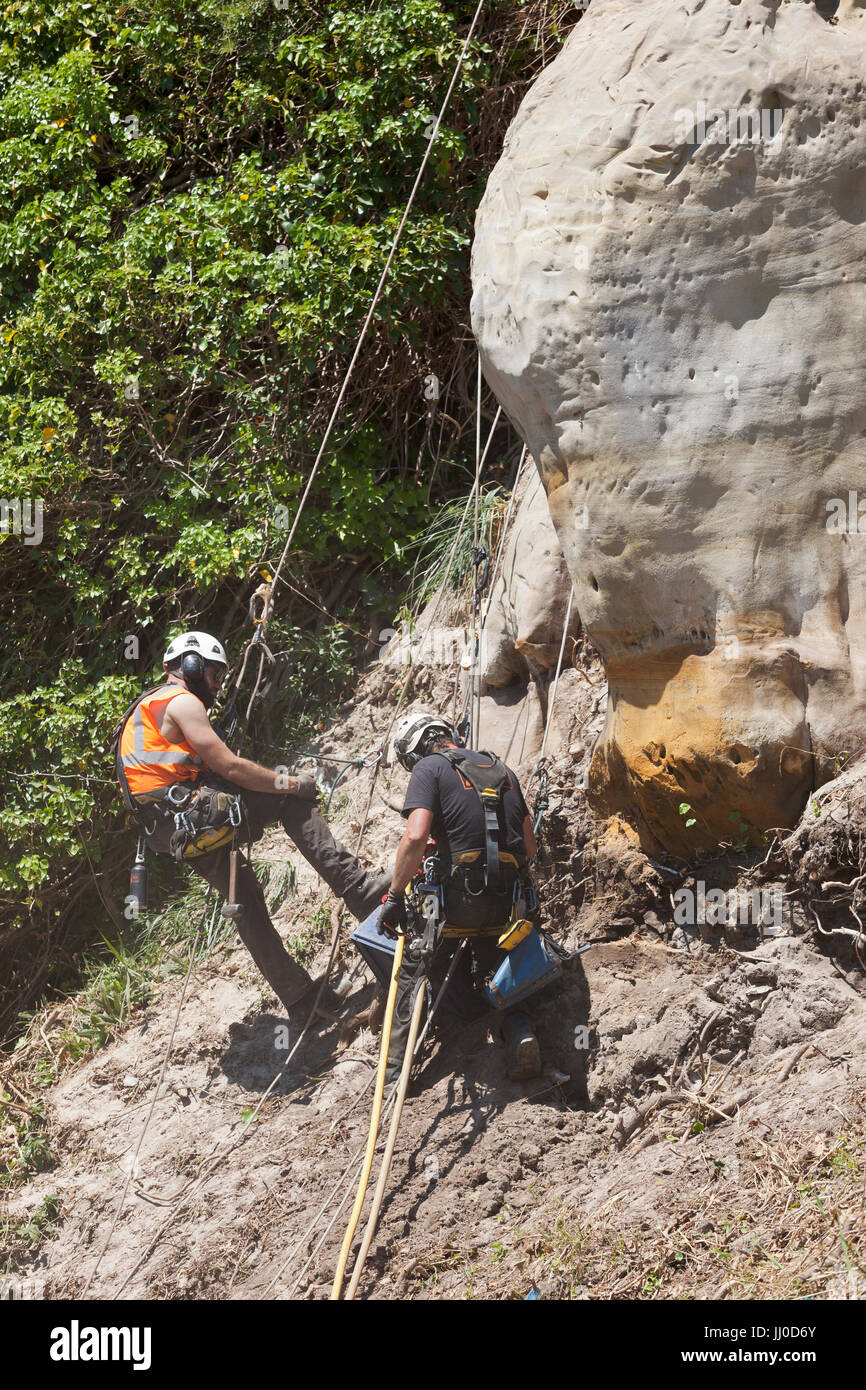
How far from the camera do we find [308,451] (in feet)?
25.7

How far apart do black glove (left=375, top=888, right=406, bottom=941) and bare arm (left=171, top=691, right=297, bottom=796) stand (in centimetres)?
92

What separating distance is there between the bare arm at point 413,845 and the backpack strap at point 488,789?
23cm

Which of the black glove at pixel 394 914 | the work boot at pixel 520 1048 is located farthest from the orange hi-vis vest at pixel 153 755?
the work boot at pixel 520 1048

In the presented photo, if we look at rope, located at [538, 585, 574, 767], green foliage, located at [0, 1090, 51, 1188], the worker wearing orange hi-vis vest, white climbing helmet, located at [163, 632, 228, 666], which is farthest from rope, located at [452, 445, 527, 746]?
green foliage, located at [0, 1090, 51, 1188]

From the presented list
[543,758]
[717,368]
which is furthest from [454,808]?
[717,368]

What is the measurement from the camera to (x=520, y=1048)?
17.3 feet

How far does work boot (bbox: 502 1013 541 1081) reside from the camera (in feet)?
17.3

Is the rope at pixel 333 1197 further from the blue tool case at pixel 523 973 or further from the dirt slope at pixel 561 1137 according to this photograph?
the blue tool case at pixel 523 973

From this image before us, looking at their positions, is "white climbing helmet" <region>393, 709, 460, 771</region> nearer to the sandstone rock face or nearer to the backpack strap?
the backpack strap

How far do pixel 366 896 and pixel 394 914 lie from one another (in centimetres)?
83

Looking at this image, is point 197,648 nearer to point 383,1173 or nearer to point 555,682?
point 555,682

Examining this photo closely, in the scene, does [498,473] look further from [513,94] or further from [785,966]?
[785,966]

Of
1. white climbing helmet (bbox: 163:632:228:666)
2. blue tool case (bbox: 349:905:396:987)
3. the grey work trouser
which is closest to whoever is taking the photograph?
blue tool case (bbox: 349:905:396:987)

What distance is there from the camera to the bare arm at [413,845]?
521 cm
